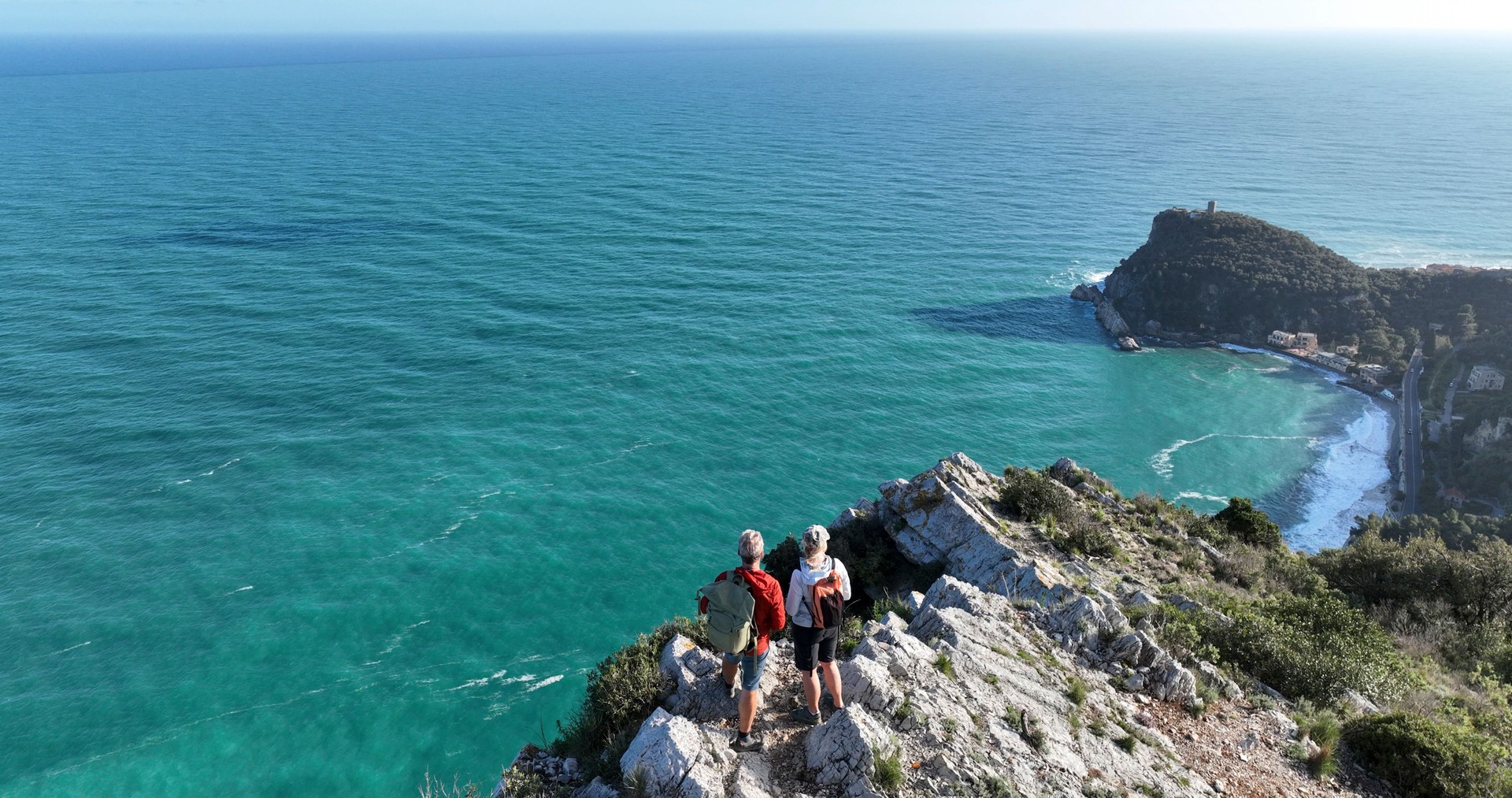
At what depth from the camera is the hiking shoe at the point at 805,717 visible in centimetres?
1280

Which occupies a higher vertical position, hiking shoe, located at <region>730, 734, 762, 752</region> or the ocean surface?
hiking shoe, located at <region>730, 734, 762, 752</region>

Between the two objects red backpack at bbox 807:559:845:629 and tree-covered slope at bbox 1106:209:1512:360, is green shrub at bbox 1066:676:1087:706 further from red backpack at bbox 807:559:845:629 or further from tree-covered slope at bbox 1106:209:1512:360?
tree-covered slope at bbox 1106:209:1512:360

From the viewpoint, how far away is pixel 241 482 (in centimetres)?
4916

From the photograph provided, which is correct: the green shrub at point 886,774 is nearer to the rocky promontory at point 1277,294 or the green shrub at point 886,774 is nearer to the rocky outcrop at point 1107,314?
the rocky outcrop at point 1107,314

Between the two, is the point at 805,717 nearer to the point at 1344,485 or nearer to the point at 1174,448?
the point at 1174,448

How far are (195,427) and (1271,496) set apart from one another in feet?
232

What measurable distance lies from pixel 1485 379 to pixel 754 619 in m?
81.3

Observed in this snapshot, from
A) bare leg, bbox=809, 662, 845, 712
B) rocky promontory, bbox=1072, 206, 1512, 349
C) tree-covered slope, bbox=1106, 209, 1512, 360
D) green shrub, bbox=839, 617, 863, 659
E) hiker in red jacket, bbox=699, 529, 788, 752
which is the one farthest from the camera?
rocky promontory, bbox=1072, 206, 1512, 349

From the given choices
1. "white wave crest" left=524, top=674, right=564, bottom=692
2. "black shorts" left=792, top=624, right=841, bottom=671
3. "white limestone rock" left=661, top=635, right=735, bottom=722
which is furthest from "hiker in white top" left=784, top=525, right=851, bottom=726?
"white wave crest" left=524, top=674, right=564, bottom=692

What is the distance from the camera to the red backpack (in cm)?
1212

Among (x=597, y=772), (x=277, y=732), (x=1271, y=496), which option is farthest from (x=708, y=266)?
(x=597, y=772)

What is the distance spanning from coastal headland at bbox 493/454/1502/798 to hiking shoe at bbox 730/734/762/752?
179 millimetres

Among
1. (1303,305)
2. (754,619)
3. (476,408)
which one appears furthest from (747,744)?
(1303,305)

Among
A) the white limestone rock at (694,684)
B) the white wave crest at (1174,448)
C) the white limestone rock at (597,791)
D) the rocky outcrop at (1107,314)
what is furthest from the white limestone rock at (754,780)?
the rocky outcrop at (1107,314)
